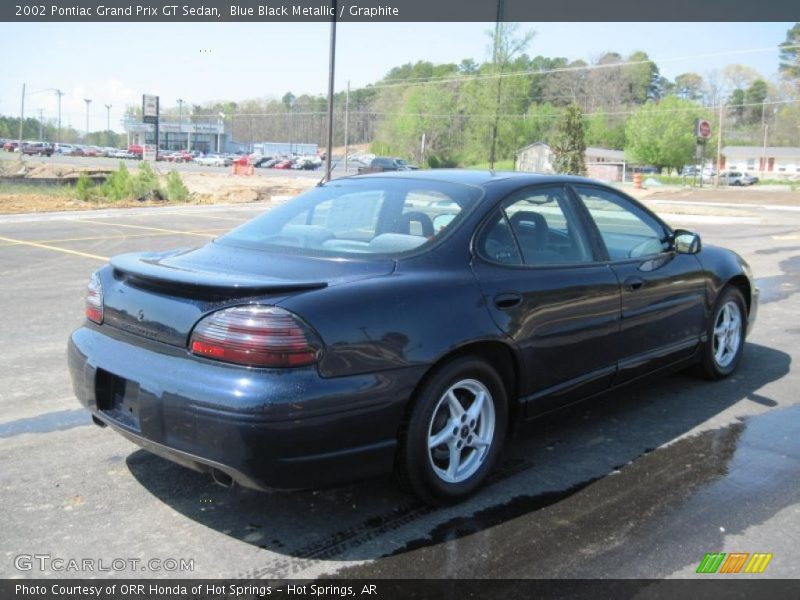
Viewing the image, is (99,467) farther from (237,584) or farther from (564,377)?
(564,377)

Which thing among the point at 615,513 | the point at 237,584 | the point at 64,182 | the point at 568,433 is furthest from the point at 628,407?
the point at 64,182

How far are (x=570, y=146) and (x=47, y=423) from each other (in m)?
35.2

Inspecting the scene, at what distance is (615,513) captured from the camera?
3566 mm

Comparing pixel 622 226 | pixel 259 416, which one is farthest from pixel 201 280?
pixel 622 226

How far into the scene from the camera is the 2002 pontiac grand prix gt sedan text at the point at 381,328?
118 inches

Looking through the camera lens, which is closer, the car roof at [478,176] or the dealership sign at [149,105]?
the car roof at [478,176]

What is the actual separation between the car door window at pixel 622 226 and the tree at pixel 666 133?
84.5m

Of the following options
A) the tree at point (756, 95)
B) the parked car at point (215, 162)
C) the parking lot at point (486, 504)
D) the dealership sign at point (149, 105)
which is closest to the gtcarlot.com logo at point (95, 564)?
the parking lot at point (486, 504)

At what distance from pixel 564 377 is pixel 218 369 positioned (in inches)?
76.8

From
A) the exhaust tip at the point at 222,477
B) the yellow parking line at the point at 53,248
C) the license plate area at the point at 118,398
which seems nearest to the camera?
the exhaust tip at the point at 222,477

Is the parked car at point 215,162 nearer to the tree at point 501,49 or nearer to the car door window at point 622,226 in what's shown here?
the tree at point 501,49

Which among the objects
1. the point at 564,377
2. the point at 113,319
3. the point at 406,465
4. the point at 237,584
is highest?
the point at 113,319

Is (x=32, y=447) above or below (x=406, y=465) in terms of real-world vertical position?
below

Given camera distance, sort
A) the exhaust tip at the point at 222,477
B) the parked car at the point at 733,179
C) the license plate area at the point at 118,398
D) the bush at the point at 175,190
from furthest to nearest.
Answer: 1. the parked car at the point at 733,179
2. the bush at the point at 175,190
3. the license plate area at the point at 118,398
4. the exhaust tip at the point at 222,477
